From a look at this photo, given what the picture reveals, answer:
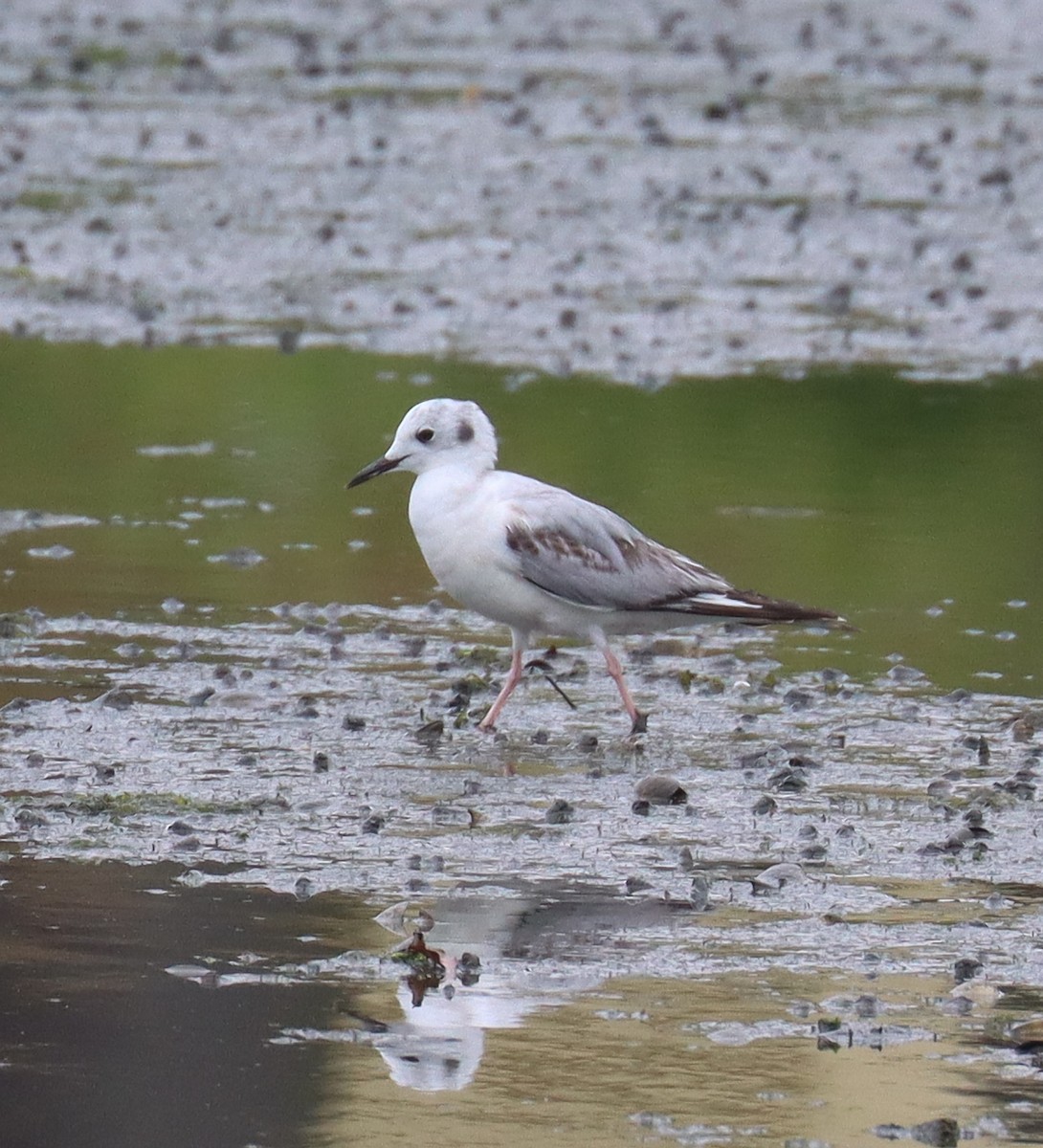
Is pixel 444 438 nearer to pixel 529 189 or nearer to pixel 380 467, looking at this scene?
pixel 380 467

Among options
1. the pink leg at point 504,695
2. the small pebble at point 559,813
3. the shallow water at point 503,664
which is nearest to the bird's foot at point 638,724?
the shallow water at point 503,664

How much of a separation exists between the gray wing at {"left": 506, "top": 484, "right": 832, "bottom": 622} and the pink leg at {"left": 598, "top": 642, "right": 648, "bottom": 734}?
0.50ft

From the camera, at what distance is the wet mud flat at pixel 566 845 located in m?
5.21

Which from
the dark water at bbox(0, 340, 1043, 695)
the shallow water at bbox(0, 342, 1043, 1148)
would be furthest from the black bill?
the dark water at bbox(0, 340, 1043, 695)

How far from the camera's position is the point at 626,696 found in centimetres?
801

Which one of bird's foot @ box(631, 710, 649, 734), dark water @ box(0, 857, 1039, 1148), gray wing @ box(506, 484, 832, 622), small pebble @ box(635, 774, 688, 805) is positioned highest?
gray wing @ box(506, 484, 832, 622)

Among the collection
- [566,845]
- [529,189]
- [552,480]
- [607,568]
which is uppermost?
[529,189]

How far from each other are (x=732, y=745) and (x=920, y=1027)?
2.49 meters

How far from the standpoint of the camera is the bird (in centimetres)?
814

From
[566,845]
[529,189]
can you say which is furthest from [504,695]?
[529,189]

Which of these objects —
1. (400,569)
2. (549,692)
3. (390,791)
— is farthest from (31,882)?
(400,569)

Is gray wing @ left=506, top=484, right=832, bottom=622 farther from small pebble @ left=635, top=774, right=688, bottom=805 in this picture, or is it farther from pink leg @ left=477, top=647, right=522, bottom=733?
small pebble @ left=635, top=774, right=688, bottom=805

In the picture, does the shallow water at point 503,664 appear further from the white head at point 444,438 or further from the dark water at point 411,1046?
the white head at point 444,438

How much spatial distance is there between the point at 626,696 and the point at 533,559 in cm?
50
